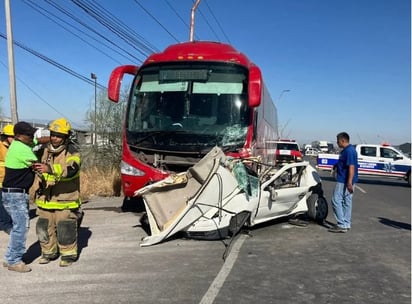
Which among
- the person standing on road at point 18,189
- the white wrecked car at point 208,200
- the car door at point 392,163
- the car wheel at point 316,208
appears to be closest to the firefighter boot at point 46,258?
the person standing on road at point 18,189

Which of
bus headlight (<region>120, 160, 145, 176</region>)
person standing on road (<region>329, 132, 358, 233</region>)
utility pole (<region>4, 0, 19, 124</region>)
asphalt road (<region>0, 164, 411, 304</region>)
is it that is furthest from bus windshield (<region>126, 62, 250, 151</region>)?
utility pole (<region>4, 0, 19, 124</region>)

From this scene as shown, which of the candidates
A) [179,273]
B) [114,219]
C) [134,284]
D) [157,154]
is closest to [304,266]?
[179,273]

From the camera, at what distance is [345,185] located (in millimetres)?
8234

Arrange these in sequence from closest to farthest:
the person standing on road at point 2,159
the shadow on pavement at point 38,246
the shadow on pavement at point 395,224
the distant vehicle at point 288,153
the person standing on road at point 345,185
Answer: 1. the shadow on pavement at point 38,246
2. the person standing on road at point 2,159
3. the person standing on road at point 345,185
4. the shadow on pavement at point 395,224
5. the distant vehicle at point 288,153

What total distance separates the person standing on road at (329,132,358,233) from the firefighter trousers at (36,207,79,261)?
4.75 metres

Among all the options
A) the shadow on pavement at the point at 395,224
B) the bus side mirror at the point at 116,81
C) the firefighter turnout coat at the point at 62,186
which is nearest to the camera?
the firefighter turnout coat at the point at 62,186

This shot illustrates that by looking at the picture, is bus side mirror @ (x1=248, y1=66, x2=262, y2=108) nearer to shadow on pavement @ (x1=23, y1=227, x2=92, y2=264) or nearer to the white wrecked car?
the white wrecked car

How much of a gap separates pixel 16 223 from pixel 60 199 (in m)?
0.59

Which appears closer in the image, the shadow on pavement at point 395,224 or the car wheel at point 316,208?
the car wheel at point 316,208

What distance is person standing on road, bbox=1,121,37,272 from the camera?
5238 mm

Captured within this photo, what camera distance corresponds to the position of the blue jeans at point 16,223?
5250mm

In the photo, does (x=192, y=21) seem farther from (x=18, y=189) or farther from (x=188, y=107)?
(x=18, y=189)

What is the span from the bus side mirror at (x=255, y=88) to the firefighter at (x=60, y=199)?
3759 mm

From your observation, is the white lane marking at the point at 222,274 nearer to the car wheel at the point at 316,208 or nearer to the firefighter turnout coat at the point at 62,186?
the firefighter turnout coat at the point at 62,186
